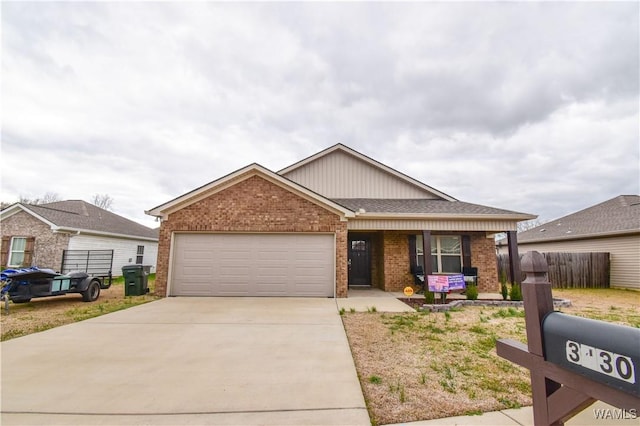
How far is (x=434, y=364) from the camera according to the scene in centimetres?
405

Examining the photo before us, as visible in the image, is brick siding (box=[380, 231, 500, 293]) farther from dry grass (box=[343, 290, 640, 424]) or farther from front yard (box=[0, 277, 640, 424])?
dry grass (box=[343, 290, 640, 424])

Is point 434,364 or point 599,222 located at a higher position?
point 599,222

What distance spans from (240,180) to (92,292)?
19.7 feet

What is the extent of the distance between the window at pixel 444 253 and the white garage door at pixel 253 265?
14.3 feet

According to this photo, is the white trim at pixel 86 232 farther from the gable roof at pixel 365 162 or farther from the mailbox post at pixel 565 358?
the mailbox post at pixel 565 358

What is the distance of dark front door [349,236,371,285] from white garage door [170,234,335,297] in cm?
330

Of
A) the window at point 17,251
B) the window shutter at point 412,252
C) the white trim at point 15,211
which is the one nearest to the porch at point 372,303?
the window shutter at point 412,252

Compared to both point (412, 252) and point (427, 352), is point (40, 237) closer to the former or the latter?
point (412, 252)

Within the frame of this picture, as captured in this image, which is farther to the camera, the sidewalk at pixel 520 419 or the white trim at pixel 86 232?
the white trim at pixel 86 232

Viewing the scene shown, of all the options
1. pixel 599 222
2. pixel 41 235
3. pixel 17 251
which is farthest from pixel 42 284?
pixel 599 222

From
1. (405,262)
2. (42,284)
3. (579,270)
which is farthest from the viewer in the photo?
(579,270)

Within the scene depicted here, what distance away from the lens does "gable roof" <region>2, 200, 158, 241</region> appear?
50.6 feet

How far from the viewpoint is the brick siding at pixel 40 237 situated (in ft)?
49.3

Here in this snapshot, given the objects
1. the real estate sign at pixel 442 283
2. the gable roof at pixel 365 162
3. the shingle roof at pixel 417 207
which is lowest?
the real estate sign at pixel 442 283
